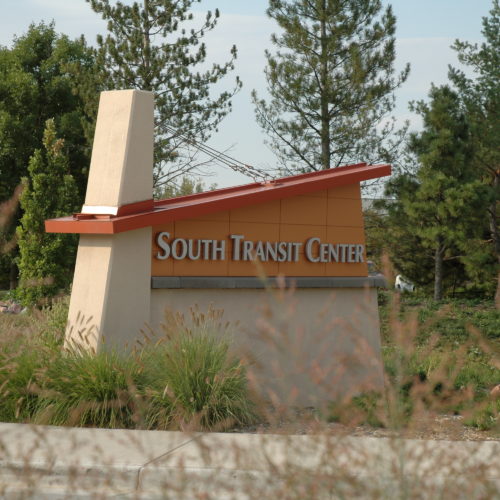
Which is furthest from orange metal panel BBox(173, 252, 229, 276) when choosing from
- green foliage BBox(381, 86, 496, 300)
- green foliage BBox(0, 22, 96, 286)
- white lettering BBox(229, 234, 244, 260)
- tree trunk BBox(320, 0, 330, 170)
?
green foliage BBox(0, 22, 96, 286)

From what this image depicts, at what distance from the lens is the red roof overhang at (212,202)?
31.9 feet

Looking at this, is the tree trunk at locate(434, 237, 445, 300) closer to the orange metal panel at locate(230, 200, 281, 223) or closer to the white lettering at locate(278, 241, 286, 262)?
the white lettering at locate(278, 241, 286, 262)

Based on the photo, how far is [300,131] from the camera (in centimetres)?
2795

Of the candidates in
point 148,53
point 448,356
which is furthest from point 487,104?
point 448,356

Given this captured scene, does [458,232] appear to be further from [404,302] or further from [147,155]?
[147,155]

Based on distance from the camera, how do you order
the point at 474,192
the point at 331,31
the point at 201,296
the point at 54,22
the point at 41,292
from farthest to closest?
the point at 54,22 → the point at 331,31 → the point at 474,192 → the point at 41,292 → the point at 201,296

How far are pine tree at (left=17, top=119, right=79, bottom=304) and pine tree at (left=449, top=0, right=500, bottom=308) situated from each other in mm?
13579

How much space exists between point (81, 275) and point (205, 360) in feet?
9.14

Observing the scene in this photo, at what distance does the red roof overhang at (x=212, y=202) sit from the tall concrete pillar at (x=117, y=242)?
0.19 meters

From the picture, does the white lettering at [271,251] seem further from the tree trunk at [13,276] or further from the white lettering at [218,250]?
the tree trunk at [13,276]

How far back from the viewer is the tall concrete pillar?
9.64 meters

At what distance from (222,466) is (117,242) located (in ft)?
18.3

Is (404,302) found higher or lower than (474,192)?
lower

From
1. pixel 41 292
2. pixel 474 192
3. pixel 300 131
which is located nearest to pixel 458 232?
pixel 474 192
